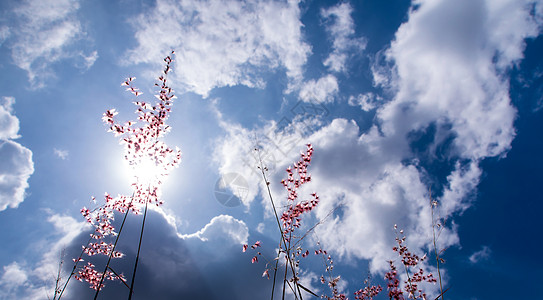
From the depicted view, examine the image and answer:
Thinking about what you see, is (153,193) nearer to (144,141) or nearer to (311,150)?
(144,141)

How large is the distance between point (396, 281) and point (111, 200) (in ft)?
46.3

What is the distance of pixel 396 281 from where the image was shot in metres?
12.5

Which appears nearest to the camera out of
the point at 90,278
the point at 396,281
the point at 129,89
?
the point at 129,89

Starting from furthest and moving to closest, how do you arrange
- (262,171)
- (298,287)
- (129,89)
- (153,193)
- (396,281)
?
(396,281) → (153,193) → (129,89) → (262,171) → (298,287)

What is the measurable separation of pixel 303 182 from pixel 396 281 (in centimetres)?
860

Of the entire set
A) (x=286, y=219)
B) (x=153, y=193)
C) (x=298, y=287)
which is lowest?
(x=298, y=287)

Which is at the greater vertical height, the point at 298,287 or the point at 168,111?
the point at 168,111

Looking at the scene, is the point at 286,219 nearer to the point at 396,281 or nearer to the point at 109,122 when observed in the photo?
the point at 109,122

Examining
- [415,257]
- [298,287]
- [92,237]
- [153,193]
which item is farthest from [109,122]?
[415,257]

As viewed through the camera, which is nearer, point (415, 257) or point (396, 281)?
point (415, 257)

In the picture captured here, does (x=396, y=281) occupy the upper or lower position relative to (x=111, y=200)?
lower

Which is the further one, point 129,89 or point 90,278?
point 90,278

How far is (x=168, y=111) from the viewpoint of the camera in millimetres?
8047

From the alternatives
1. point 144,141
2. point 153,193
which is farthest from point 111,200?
point 144,141
